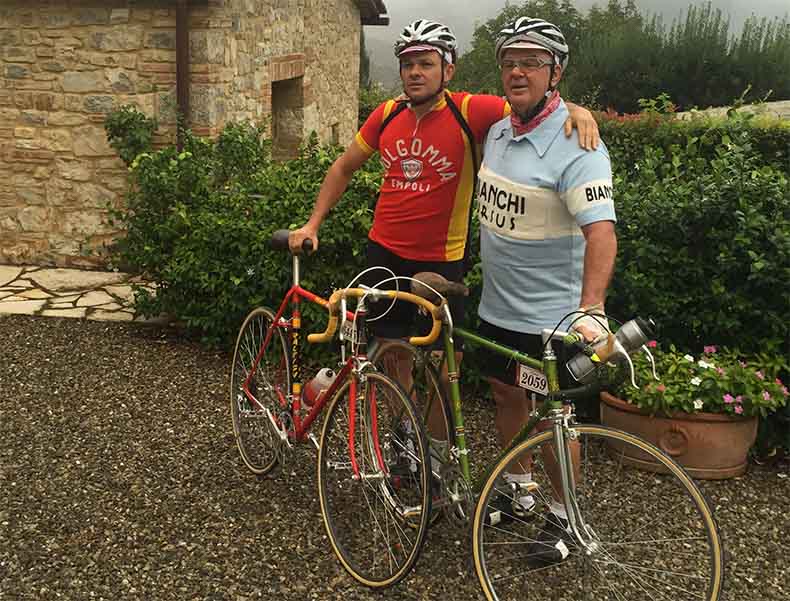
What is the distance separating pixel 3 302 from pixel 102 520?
379cm

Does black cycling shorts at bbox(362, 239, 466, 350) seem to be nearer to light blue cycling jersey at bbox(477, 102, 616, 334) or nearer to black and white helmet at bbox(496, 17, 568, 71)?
light blue cycling jersey at bbox(477, 102, 616, 334)

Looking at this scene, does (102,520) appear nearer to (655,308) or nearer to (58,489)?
(58,489)

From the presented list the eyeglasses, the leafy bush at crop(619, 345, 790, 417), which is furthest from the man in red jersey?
the leafy bush at crop(619, 345, 790, 417)

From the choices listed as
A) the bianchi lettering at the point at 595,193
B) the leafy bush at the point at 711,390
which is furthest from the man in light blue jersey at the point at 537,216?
the leafy bush at the point at 711,390

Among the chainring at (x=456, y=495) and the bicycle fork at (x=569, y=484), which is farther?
the chainring at (x=456, y=495)

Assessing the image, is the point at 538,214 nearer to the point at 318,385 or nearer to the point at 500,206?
the point at 500,206

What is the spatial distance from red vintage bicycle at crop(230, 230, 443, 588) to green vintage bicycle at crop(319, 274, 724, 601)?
4.9 inches

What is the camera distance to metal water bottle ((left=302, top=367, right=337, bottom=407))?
11.6 ft

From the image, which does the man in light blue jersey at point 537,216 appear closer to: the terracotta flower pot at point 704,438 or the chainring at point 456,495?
the chainring at point 456,495

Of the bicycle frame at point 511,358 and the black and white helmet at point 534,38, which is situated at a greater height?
the black and white helmet at point 534,38

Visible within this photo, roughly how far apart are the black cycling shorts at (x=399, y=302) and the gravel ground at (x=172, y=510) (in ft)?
2.66

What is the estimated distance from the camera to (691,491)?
2.47m

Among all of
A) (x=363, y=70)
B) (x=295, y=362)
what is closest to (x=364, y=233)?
(x=295, y=362)

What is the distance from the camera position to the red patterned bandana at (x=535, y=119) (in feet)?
9.82
